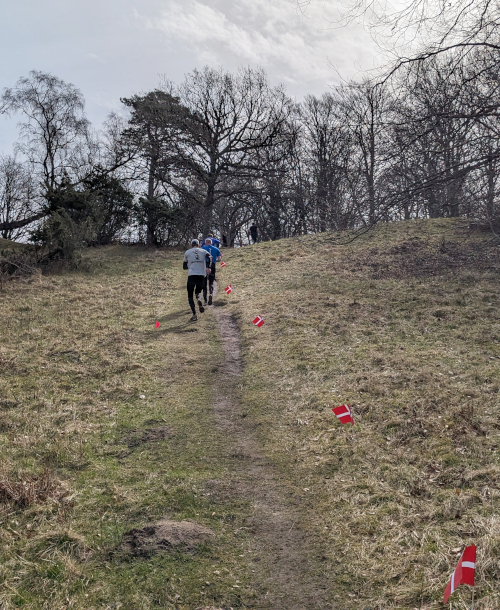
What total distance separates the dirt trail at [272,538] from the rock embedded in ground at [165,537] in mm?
511

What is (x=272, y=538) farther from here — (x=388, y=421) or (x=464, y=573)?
(x=388, y=421)

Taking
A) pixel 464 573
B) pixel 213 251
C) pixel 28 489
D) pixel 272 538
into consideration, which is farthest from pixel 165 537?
pixel 213 251

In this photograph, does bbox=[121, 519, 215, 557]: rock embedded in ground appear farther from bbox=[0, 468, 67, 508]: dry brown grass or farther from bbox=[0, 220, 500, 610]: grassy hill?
bbox=[0, 468, 67, 508]: dry brown grass

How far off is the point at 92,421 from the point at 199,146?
24.9m

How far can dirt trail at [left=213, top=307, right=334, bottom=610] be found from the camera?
3.94 meters

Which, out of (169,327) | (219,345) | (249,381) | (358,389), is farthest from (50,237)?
(358,389)

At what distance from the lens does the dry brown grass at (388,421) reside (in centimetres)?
419

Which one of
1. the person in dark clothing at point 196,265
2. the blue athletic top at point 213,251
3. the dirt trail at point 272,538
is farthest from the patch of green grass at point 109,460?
the blue athletic top at point 213,251

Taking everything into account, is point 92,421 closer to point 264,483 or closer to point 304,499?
point 264,483

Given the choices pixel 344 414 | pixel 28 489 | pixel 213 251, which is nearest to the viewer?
pixel 28 489

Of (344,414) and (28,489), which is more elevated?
(344,414)

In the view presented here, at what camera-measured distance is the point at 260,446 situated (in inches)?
260

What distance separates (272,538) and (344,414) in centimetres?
251

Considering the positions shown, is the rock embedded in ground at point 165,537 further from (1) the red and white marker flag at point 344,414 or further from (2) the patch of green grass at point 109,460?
(1) the red and white marker flag at point 344,414
